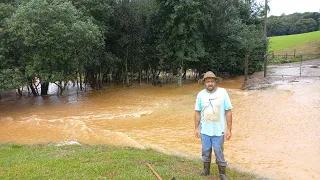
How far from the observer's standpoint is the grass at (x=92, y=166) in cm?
543

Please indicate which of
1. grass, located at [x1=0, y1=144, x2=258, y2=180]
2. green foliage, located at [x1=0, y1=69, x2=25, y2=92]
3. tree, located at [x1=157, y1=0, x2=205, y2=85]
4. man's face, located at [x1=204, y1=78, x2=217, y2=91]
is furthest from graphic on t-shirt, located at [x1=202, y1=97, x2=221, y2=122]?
tree, located at [x1=157, y1=0, x2=205, y2=85]

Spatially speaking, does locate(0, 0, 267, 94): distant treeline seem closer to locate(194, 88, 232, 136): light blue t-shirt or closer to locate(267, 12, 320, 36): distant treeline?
locate(194, 88, 232, 136): light blue t-shirt

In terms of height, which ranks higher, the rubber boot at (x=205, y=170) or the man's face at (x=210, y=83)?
the man's face at (x=210, y=83)

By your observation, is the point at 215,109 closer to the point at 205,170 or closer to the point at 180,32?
the point at 205,170

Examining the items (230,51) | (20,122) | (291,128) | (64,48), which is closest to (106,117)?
(20,122)

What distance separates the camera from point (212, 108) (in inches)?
199

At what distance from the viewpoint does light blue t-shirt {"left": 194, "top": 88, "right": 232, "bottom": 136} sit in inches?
198

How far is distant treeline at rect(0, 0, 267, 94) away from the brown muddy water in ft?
6.81

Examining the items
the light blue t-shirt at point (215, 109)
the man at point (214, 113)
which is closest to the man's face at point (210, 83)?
the man at point (214, 113)

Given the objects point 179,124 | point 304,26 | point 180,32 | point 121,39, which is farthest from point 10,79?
point 304,26

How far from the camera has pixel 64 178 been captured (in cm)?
525

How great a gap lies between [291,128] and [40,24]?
39.3 ft

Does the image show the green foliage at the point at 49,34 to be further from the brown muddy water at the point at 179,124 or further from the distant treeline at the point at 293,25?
the distant treeline at the point at 293,25

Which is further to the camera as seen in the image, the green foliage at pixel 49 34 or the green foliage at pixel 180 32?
the green foliage at pixel 180 32
